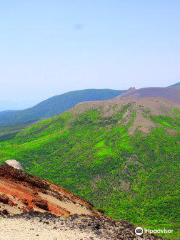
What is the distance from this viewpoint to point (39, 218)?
750 inches

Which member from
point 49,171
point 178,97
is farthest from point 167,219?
point 178,97

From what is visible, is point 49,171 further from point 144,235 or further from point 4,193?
point 144,235

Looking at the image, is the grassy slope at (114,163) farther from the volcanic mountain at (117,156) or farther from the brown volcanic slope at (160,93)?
the brown volcanic slope at (160,93)

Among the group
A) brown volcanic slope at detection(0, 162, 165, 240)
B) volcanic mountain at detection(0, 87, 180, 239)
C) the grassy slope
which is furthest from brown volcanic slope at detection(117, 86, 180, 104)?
brown volcanic slope at detection(0, 162, 165, 240)

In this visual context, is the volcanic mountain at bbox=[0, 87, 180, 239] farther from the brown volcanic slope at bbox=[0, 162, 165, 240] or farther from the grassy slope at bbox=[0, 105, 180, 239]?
the brown volcanic slope at bbox=[0, 162, 165, 240]

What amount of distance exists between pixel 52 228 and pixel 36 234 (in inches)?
53.4

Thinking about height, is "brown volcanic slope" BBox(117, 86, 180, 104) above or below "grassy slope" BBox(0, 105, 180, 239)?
above

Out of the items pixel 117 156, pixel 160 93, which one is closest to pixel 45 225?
pixel 117 156

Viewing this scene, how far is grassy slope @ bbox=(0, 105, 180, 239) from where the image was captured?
2361 inches

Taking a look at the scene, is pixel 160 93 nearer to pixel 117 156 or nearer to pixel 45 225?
pixel 117 156

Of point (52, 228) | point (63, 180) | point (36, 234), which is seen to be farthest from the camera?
point (63, 180)

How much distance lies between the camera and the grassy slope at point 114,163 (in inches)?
2361

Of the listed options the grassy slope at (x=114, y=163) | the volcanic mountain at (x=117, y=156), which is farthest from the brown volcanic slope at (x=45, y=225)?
the grassy slope at (x=114, y=163)

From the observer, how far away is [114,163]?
3091 inches
